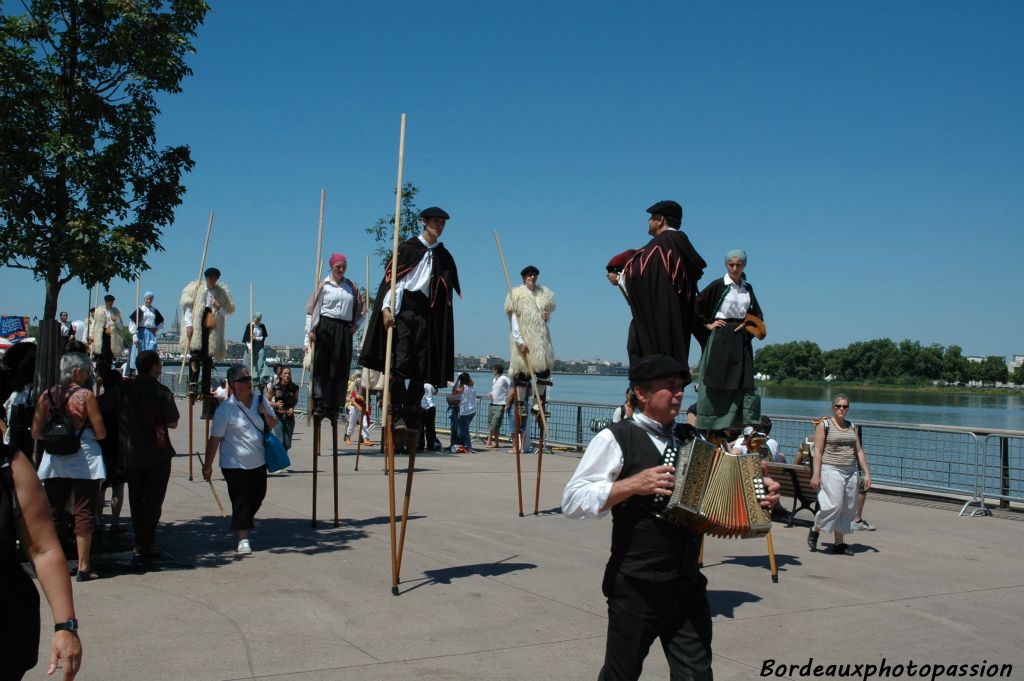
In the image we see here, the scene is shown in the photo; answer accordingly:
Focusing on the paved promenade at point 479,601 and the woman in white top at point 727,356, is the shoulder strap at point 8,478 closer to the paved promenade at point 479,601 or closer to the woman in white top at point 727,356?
the paved promenade at point 479,601

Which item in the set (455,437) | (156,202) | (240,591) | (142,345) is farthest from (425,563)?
(455,437)

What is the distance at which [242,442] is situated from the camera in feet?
29.4

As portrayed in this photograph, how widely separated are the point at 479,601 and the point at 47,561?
4158mm

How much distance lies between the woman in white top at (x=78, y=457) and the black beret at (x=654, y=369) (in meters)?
5.17

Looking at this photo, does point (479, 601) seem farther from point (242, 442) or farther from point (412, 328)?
point (242, 442)

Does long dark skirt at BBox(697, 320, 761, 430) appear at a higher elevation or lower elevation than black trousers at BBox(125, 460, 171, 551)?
higher

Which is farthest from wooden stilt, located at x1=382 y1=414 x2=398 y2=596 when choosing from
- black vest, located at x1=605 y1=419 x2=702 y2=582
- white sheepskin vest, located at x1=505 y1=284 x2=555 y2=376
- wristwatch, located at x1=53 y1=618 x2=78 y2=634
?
white sheepskin vest, located at x1=505 y1=284 x2=555 y2=376

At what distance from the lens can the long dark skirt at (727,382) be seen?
24.9ft

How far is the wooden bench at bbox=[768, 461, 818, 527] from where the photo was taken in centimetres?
1076

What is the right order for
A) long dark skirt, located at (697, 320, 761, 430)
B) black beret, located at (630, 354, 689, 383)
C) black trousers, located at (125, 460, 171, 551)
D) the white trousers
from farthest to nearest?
the white trousers → black trousers, located at (125, 460, 171, 551) → long dark skirt, located at (697, 320, 761, 430) → black beret, located at (630, 354, 689, 383)

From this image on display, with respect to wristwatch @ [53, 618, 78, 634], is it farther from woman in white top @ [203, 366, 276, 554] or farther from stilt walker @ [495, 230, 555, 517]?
stilt walker @ [495, 230, 555, 517]

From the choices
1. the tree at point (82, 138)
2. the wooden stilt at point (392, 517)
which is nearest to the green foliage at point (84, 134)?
the tree at point (82, 138)

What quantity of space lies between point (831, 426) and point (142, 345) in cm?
1179

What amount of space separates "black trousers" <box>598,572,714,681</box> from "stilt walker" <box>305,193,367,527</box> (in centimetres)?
620
